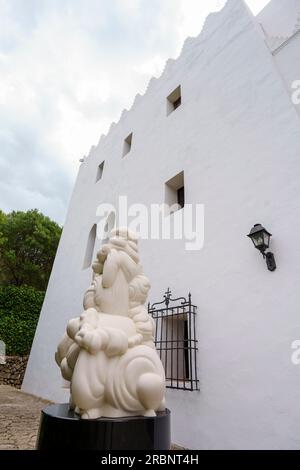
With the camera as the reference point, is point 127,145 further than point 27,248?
No

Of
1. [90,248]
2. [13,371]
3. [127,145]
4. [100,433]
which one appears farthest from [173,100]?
[13,371]

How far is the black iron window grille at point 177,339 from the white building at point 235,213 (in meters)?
0.11

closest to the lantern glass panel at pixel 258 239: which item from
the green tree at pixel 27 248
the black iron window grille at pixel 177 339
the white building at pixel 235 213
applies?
the white building at pixel 235 213

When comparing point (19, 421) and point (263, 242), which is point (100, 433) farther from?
point (19, 421)

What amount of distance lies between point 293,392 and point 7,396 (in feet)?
21.5

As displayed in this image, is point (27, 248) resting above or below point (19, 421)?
above

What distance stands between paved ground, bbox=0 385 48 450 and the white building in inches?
21.3

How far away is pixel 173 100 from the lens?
622 centimetres

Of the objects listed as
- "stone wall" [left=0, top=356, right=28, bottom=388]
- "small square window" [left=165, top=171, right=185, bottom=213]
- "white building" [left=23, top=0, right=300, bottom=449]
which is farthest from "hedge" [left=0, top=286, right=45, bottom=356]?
"small square window" [left=165, top=171, right=185, bottom=213]

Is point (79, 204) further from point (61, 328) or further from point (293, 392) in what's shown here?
point (293, 392)

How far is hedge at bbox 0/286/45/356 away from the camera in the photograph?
8.77m

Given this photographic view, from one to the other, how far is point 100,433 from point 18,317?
30.0ft

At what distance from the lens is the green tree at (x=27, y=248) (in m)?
14.4
